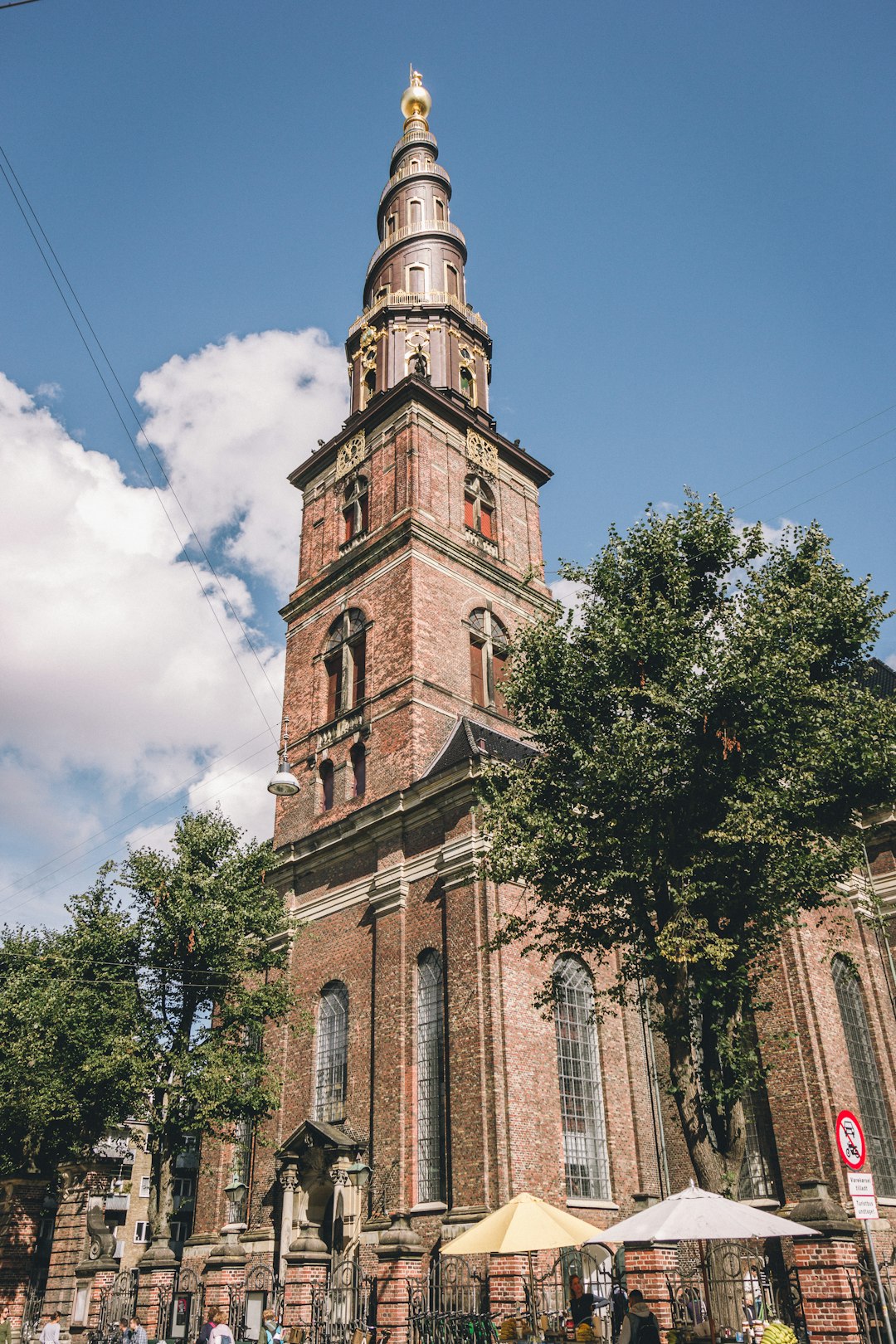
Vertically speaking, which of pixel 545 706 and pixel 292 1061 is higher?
pixel 545 706

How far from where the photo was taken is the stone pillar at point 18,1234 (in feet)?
96.0

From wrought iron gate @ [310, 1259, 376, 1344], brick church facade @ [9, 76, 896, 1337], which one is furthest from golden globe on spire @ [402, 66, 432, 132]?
wrought iron gate @ [310, 1259, 376, 1344]

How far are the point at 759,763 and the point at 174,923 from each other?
1442cm

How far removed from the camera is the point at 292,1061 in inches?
1066

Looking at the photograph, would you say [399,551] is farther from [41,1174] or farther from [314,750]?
[41,1174]

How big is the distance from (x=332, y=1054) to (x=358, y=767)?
826 cm

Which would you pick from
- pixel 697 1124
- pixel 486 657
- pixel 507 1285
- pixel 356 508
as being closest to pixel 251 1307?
pixel 507 1285

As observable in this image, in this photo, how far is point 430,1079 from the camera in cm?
2291

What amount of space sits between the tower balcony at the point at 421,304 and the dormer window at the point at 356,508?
27.4 feet

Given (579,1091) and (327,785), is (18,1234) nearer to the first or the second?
(327,785)

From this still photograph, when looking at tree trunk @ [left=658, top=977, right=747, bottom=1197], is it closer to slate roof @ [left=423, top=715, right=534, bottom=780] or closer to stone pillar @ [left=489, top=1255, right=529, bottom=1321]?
stone pillar @ [left=489, top=1255, right=529, bottom=1321]

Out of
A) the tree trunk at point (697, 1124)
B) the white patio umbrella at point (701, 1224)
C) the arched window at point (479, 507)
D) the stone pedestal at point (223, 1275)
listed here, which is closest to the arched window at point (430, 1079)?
the stone pedestal at point (223, 1275)

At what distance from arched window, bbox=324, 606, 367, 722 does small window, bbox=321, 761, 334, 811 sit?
1.63 m

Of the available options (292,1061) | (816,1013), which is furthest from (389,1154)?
(816,1013)
